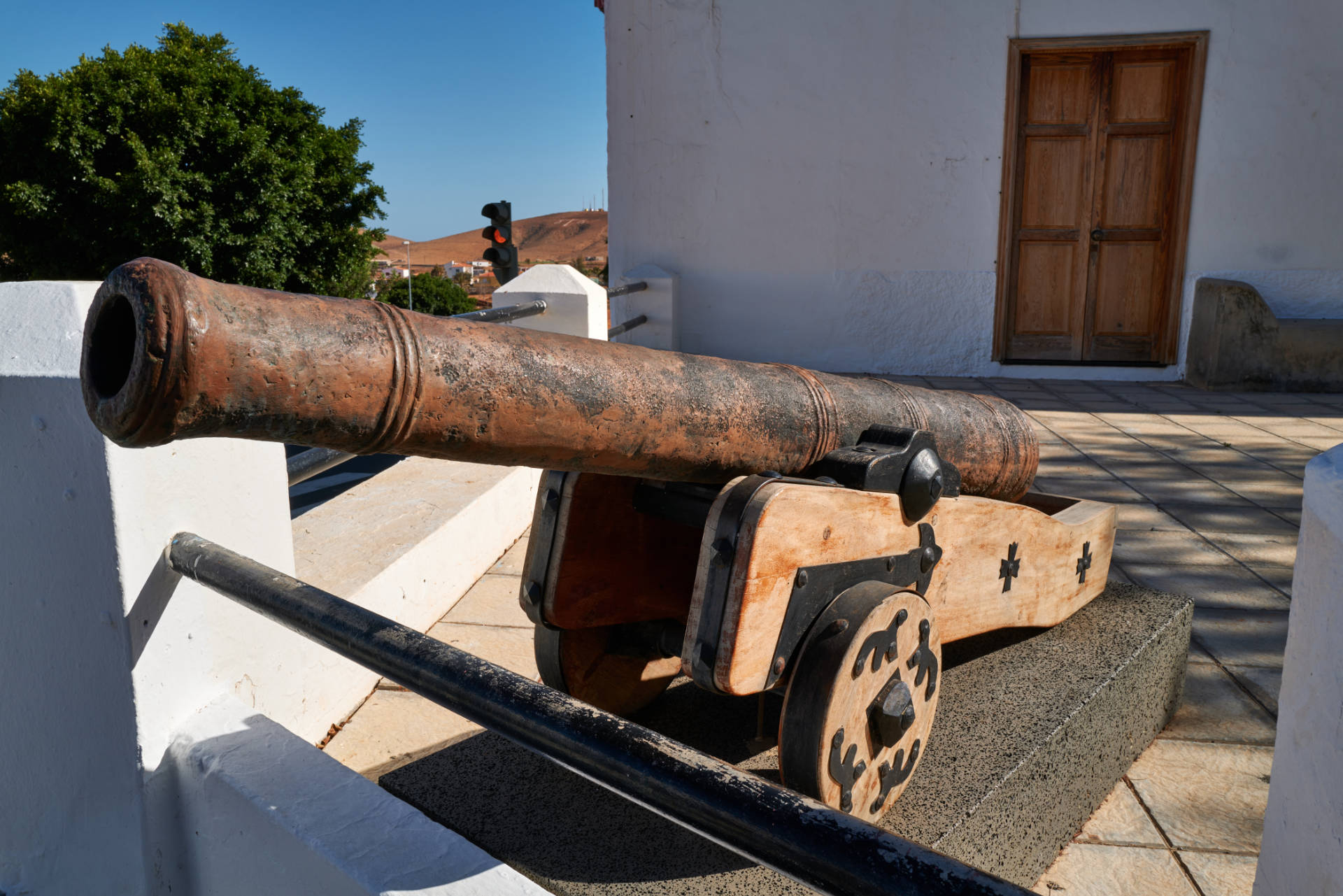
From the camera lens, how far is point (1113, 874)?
189cm

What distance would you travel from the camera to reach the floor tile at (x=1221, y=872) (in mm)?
1809

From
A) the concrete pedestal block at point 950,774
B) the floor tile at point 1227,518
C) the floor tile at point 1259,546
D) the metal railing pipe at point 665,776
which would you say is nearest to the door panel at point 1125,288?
the floor tile at point 1227,518

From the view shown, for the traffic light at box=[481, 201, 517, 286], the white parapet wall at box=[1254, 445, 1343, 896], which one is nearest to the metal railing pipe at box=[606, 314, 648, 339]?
the traffic light at box=[481, 201, 517, 286]

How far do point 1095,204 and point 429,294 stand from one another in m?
26.2

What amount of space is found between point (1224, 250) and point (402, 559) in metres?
8.09

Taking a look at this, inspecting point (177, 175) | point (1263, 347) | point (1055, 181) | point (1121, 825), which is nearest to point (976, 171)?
point (1055, 181)

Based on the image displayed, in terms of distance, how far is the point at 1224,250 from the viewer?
8.16m

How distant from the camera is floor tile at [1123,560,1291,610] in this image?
3283mm

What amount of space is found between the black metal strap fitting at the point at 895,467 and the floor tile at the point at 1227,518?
113 inches

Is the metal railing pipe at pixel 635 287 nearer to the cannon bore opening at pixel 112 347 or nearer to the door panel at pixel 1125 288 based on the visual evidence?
the door panel at pixel 1125 288

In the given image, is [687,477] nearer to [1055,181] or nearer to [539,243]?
[1055,181]

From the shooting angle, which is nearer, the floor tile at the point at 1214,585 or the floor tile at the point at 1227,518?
the floor tile at the point at 1214,585

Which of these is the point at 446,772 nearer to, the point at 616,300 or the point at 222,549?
the point at 222,549

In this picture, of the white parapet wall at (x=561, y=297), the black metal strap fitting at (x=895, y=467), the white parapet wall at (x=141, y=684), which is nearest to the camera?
the white parapet wall at (x=141, y=684)
